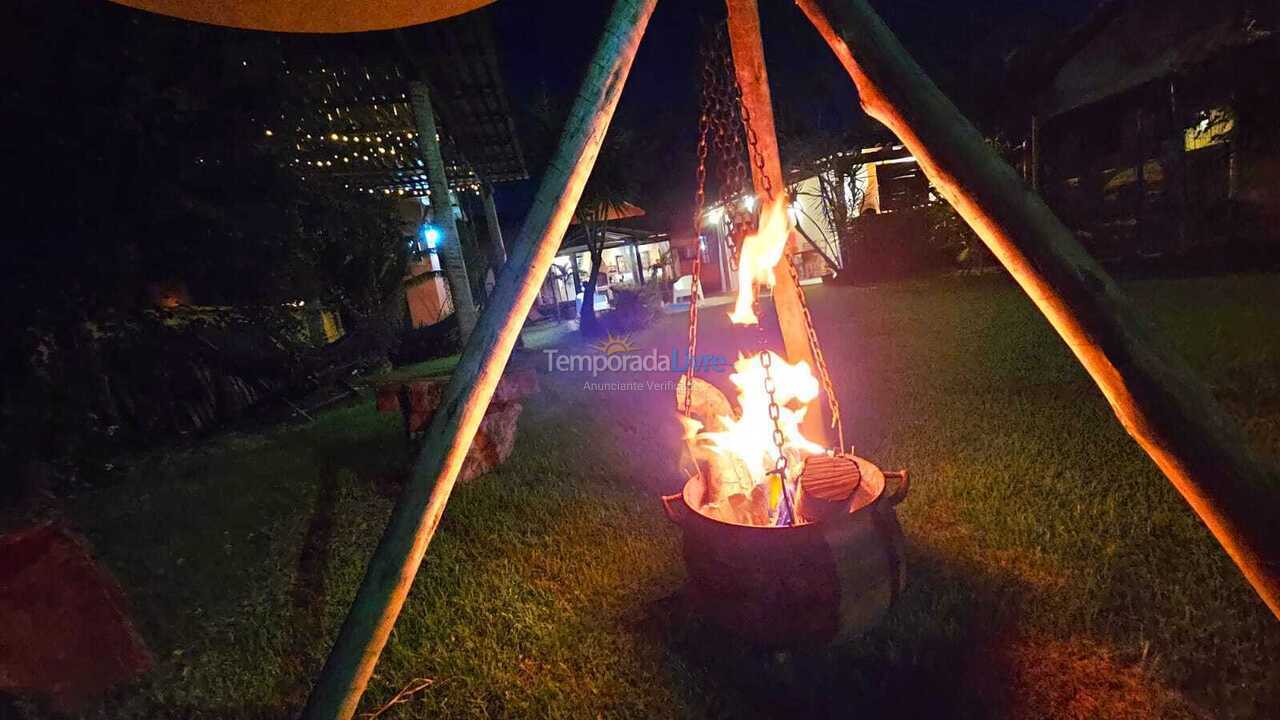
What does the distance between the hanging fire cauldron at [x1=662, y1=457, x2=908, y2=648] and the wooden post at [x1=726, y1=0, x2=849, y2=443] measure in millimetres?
1146

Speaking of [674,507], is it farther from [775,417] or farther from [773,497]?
[775,417]

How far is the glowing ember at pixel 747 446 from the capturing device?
8.59 ft

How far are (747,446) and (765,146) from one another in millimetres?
1676

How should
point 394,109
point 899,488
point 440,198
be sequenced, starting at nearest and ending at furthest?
point 899,488, point 440,198, point 394,109

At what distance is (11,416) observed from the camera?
3.95 meters

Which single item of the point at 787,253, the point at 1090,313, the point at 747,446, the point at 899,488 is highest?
the point at 787,253

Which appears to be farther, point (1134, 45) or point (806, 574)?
point (1134, 45)

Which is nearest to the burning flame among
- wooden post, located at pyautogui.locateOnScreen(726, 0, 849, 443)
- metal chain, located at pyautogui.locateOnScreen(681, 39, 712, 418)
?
wooden post, located at pyautogui.locateOnScreen(726, 0, 849, 443)

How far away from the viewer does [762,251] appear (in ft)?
8.51

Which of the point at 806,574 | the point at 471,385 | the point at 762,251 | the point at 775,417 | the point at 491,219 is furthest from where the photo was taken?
the point at 491,219

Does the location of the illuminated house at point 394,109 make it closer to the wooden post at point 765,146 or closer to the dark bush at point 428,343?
the dark bush at point 428,343

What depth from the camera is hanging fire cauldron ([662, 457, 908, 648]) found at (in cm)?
188

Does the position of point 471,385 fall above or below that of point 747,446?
above

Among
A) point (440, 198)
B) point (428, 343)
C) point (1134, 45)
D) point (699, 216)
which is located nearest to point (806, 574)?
point (699, 216)
